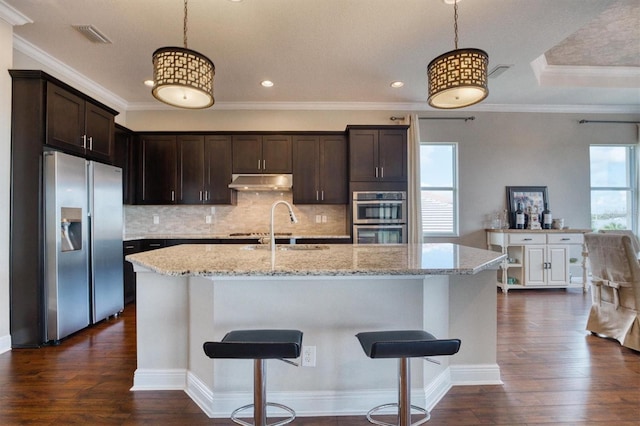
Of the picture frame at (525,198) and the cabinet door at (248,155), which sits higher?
the cabinet door at (248,155)

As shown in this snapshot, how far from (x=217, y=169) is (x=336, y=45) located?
2442 mm

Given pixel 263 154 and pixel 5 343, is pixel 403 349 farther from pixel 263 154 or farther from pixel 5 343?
pixel 263 154

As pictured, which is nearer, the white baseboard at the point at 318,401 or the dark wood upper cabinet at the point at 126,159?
the white baseboard at the point at 318,401

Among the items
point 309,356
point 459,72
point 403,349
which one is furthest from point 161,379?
point 459,72

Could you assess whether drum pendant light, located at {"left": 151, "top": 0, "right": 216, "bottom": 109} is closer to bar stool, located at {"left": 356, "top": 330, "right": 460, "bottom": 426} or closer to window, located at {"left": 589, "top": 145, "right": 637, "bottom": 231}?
bar stool, located at {"left": 356, "top": 330, "right": 460, "bottom": 426}

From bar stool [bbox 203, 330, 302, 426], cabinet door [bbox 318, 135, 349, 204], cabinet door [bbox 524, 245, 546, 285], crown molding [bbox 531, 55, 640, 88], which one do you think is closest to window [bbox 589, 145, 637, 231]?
crown molding [bbox 531, 55, 640, 88]

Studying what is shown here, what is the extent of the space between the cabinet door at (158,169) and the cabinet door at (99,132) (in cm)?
97

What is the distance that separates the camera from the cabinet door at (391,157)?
4.55m

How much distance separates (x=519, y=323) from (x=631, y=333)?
34.7 inches

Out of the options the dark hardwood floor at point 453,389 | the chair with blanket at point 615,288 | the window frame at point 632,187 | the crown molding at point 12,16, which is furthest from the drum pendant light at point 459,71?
the window frame at point 632,187

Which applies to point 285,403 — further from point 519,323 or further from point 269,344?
point 519,323

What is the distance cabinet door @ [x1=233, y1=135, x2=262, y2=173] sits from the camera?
15.4 feet

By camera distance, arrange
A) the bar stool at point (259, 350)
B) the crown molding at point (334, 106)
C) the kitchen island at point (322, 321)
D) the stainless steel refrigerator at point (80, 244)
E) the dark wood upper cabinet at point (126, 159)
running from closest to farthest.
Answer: the bar stool at point (259, 350) → the kitchen island at point (322, 321) → the stainless steel refrigerator at point (80, 244) → the dark wood upper cabinet at point (126, 159) → the crown molding at point (334, 106)

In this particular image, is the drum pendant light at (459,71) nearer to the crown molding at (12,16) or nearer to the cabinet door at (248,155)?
the cabinet door at (248,155)
